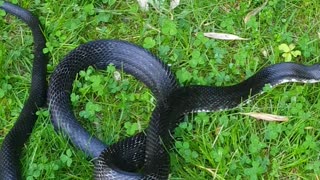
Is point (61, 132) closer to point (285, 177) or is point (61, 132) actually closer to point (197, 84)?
point (197, 84)

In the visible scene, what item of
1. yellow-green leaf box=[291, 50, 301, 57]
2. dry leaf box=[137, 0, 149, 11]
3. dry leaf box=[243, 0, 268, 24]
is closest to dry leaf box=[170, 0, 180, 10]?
dry leaf box=[137, 0, 149, 11]

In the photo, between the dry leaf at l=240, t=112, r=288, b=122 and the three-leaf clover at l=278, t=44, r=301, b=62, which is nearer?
the dry leaf at l=240, t=112, r=288, b=122

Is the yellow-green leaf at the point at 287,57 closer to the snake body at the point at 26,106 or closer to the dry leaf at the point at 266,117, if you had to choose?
the dry leaf at the point at 266,117

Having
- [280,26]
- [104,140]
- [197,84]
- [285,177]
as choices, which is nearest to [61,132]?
[104,140]

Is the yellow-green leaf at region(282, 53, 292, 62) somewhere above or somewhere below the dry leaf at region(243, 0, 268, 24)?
below

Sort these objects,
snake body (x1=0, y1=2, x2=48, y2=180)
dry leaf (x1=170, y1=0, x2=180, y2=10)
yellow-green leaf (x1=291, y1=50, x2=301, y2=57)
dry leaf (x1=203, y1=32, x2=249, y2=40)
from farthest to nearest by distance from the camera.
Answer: dry leaf (x1=170, y1=0, x2=180, y2=10)
dry leaf (x1=203, y1=32, x2=249, y2=40)
yellow-green leaf (x1=291, y1=50, x2=301, y2=57)
snake body (x1=0, y1=2, x2=48, y2=180)

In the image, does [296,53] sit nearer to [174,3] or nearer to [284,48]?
[284,48]

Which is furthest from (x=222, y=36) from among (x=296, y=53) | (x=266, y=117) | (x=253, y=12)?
(x=266, y=117)

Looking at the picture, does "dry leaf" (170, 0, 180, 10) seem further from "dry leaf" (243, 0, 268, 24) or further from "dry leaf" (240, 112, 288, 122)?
"dry leaf" (240, 112, 288, 122)

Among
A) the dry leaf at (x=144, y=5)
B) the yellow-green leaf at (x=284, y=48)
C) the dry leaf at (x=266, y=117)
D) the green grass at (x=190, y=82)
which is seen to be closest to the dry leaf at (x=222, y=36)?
the green grass at (x=190, y=82)
